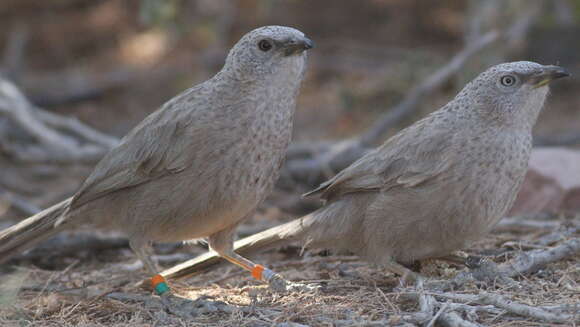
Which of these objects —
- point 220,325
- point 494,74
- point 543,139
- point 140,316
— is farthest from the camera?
point 543,139

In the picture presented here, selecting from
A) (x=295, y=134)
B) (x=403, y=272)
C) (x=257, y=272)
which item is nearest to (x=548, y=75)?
(x=403, y=272)

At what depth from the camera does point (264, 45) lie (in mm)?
4727

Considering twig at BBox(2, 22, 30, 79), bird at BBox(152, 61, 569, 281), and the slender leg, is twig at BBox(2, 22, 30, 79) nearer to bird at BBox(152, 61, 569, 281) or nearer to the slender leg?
bird at BBox(152, 61, 569, 281)

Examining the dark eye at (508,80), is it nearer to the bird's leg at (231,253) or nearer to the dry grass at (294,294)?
the dry grass at (294,294)

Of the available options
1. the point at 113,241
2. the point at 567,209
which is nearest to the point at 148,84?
the point at 113,241

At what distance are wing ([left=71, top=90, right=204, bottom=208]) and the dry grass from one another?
673 mm

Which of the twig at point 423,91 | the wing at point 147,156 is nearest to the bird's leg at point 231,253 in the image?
the wing at point 147,156

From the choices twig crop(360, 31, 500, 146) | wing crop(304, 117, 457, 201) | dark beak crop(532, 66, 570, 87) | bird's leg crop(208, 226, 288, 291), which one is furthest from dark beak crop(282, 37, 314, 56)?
twig crop(360, 31, 500, 146)

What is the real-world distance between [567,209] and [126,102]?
6.77 meters

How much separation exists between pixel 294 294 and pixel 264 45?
151 centimetres

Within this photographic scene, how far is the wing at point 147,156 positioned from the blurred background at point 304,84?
2296 millimetres

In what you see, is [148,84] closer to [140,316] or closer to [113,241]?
[113,241]

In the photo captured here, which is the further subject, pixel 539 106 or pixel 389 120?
pixel 389 120

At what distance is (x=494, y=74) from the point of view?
474 centimetres
